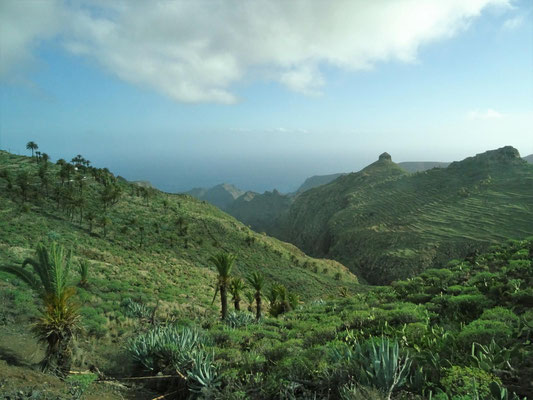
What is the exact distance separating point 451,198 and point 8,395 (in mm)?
87389

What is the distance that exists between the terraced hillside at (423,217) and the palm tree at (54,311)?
55508 millimetres

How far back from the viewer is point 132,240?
40750mm

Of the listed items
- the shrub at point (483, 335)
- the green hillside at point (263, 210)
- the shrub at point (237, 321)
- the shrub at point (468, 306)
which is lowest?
the green hillside at point (263, 210)

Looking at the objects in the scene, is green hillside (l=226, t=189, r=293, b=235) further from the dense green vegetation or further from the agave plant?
the agave plant

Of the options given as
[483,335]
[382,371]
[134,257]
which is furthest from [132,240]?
[483,335]

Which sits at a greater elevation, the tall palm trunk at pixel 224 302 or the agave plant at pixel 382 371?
the agave plant at pixel 382 371

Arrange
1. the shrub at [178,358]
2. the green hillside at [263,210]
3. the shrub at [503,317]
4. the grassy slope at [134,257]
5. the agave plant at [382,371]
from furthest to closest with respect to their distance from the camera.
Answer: the green hillside at [263,210] → the grassy slope at [134,257] → the shrub at [503,317] → the shrub at [178,358] → the agave plant at [382,371]

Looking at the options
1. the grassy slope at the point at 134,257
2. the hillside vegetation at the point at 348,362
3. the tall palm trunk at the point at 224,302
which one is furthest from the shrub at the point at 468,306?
the grassy slope at the point at 134,257

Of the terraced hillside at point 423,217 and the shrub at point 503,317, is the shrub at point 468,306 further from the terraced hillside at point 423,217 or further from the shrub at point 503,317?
the terraced hillside at point 423,217

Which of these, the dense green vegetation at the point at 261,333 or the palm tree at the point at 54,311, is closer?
the dense green vegetation at the point at 261,333

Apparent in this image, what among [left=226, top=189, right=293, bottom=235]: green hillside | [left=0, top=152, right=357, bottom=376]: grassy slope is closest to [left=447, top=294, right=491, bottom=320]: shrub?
[left=0, top=152, right=357, bottom=376]: grassy slope

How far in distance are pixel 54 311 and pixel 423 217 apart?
7527 cm

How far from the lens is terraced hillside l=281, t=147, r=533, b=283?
55812mm

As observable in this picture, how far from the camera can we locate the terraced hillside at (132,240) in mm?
24047
